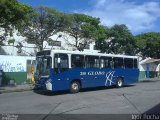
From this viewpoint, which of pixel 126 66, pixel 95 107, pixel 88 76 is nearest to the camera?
pixel 95 107

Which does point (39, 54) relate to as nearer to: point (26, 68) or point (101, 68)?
point (101, 68)

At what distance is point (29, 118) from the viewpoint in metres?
12.0

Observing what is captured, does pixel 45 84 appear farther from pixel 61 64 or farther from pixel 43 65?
A: pixel 61 64

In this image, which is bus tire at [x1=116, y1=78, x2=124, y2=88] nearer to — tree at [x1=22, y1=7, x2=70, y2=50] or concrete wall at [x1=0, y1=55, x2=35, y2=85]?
concrete wall at [x1=0, y1=55, x2=35, y2=85]

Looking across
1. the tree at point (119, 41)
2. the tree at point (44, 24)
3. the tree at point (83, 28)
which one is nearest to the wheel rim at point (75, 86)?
the tree at point (44, 24)

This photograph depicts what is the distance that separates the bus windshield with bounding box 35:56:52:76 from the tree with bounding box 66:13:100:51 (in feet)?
51.5

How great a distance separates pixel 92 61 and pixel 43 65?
13.3 feet

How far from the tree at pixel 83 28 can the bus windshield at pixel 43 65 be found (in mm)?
15708

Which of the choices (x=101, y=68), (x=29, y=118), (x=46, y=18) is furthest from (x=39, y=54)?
(x=46, y=18)

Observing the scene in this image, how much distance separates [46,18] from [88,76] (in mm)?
13514

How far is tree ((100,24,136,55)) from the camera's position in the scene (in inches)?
1497

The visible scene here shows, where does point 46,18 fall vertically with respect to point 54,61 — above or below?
above

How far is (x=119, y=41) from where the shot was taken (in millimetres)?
38188

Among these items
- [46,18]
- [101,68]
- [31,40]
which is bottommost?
[101,68]
